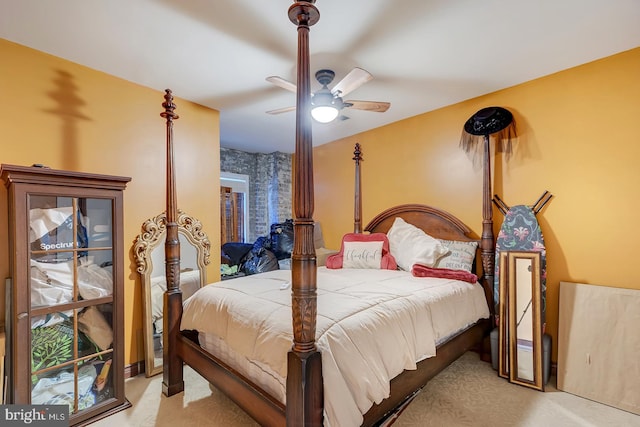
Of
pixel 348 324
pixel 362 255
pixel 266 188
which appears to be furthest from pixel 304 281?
pixel 266 188

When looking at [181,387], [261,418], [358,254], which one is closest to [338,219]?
[358,254]

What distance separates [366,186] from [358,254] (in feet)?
4.09

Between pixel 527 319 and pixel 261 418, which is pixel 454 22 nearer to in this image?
pixel 527 319

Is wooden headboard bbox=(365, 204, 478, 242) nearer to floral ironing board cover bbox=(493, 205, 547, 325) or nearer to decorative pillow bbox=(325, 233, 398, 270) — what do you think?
floral ironing board cover bbox=(493, 205, 547, 325)

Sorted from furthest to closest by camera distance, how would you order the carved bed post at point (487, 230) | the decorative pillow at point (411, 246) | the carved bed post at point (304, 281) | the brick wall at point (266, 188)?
the brick wall at point (266, 188), the decorative pillow at point (411, 246), the carved bed post at point (487, 230), the carved bed post at point (304, 281)

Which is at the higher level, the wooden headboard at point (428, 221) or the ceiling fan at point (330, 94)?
the ceiling fan at point (330, 94)

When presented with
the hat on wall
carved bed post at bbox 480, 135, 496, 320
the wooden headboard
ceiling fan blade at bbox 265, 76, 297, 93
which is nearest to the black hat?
the hat on wall

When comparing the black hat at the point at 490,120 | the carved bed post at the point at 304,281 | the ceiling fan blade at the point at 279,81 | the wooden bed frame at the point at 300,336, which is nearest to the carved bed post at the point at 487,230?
the wooden bed frame at the point at 300,336

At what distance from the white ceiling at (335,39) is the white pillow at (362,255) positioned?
158 cm

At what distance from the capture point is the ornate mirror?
104 inches

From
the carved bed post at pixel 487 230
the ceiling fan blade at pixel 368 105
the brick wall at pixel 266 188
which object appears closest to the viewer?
the ceiling fan blade at pixel 368 105

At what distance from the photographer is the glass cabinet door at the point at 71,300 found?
72.8 inches

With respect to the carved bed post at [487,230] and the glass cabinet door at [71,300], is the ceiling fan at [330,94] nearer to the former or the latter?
the carved bed post at [487,230]

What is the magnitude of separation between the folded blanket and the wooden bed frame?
32 centimetres
